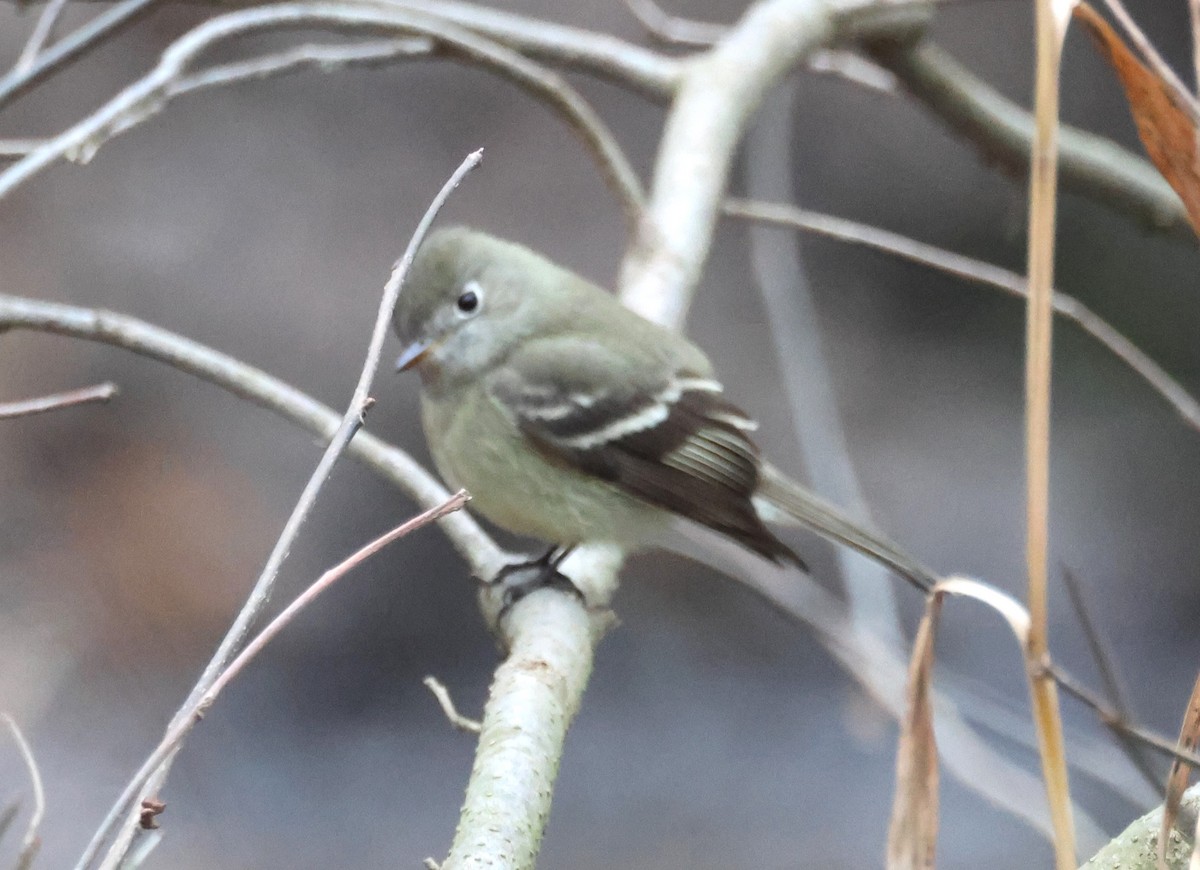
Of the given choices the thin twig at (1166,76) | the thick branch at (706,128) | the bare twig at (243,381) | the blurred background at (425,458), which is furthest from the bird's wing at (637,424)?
the blurred background at (425,458)

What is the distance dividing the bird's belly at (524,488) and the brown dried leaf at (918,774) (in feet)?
3.21

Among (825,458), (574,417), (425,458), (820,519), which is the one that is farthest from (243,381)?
(425,458)

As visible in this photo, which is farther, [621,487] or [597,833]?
[597,833]

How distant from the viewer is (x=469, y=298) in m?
1.75

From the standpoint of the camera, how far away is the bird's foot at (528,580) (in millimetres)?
1421

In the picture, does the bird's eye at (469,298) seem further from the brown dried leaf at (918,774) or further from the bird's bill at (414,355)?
the brown dried leaf at (918,774)

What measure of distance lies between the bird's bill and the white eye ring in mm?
68

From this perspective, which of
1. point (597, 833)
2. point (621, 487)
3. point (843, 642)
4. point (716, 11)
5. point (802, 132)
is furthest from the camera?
point (802, 132)

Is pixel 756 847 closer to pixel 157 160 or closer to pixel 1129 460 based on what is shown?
pixel 1129 460

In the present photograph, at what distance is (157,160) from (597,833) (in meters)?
1.99

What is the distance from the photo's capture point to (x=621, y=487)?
1663mm

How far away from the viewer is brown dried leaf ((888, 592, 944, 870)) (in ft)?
2.00

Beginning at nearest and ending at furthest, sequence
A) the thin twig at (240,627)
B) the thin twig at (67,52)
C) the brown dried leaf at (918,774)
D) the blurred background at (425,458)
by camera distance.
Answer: the thin twig at (240,627) → the brown dried leaf at (918,774) → the thin twig at (67,52) → the blurred background at (425,458)

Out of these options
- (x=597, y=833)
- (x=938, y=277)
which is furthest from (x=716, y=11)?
(x=597, y=833)
